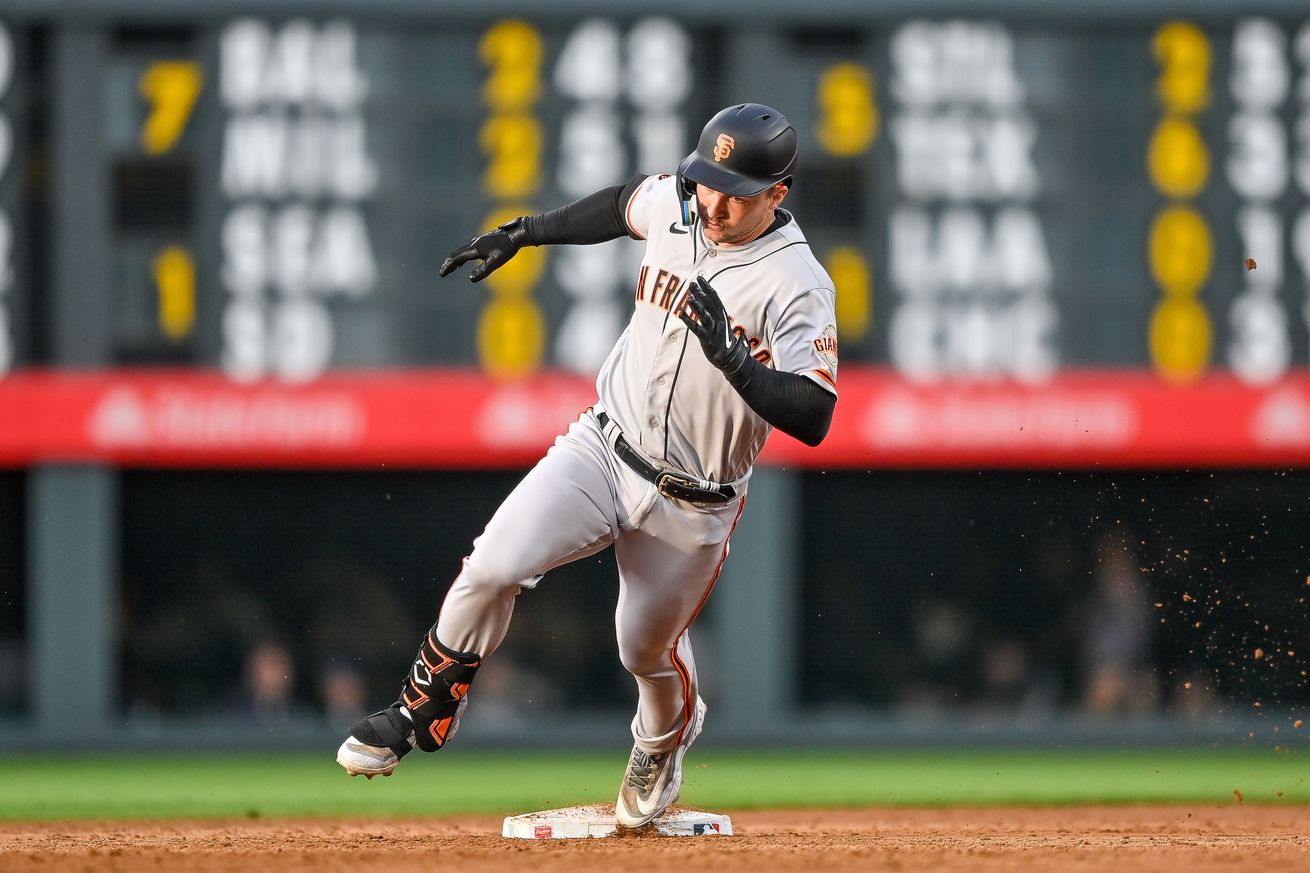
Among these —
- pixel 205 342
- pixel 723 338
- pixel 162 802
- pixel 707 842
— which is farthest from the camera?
pixel 205 342

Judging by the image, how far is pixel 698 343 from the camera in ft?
16.1

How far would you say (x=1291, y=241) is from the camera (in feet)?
35.4

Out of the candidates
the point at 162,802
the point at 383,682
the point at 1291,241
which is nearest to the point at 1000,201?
the point at 1291,241

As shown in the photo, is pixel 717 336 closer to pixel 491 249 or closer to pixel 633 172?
pixel 491 249

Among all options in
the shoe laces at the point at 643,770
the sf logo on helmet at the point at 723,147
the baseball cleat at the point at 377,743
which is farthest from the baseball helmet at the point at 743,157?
the shoe laces at the point at 643,770

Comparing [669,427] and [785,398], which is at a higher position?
[785,398]

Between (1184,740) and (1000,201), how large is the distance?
3.33 metres

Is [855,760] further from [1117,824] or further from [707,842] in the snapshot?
[707,842]

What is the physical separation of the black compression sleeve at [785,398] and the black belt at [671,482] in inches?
17.8

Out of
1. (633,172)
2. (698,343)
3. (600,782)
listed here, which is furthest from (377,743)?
(633,172)

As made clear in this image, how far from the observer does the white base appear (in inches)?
223

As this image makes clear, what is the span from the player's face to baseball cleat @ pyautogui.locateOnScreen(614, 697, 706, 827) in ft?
4.94

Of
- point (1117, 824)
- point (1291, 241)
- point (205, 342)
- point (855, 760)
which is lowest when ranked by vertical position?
point (855, 760)

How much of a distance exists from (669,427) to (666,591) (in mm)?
471
